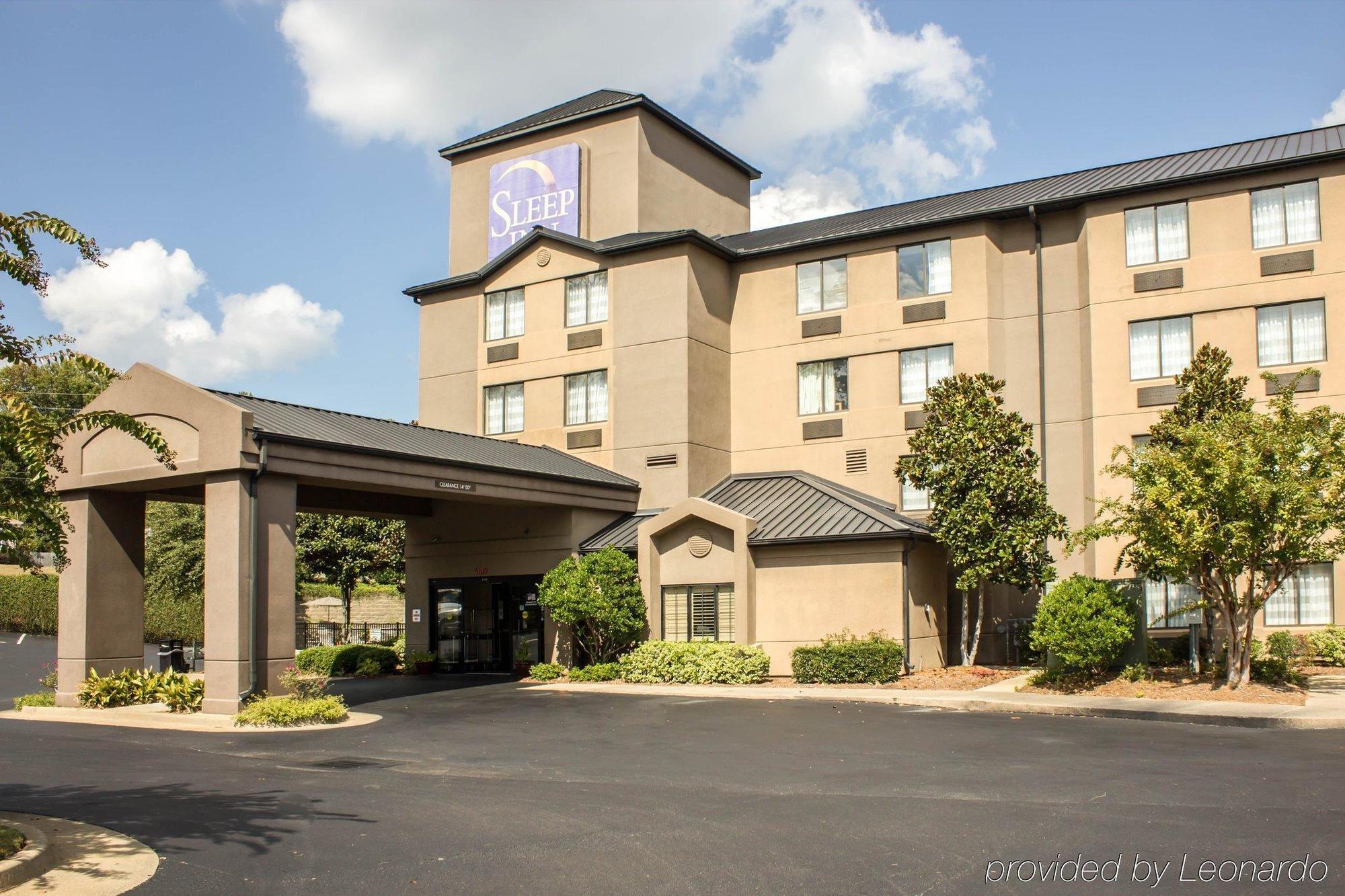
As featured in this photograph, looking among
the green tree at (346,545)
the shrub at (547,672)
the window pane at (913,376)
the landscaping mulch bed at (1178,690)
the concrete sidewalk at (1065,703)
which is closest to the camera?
the concrete sidewalk at (1065,703)

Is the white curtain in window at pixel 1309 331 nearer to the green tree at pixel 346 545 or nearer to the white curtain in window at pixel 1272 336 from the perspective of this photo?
the white curtain in window at pixel 1272 336

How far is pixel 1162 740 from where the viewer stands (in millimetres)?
15422

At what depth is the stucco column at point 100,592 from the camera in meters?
22.9

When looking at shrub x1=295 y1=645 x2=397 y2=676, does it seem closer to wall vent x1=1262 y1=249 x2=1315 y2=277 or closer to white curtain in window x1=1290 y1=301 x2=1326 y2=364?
white curtain in window x1=1290 y1=301 x2=1326 y2=364

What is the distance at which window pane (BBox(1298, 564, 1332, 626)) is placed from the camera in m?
24.5

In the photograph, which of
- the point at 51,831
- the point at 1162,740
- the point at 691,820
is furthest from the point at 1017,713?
the point at 51,831

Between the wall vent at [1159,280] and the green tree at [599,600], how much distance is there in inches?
517

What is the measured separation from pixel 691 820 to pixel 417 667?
817 inches

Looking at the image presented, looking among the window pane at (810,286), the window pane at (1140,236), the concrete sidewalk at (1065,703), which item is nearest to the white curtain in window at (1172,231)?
the window pane at (1140,236)

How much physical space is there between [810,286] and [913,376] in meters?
3.73

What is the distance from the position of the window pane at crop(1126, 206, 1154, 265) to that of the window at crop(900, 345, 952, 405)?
457 cm

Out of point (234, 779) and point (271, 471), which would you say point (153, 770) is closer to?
point (234, 779)

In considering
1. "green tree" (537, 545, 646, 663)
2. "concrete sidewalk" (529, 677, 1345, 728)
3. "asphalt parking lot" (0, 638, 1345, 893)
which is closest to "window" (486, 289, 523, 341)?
"green tree" (537, 545, 646, 663)

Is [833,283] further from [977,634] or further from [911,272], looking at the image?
[977,634]
